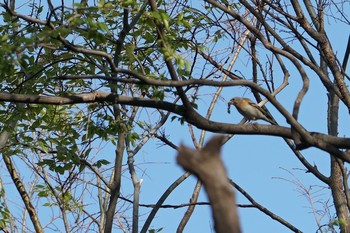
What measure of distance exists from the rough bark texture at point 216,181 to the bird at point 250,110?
7319mm

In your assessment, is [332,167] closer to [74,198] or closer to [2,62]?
[74,198]

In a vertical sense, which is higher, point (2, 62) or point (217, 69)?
point (217, 69)

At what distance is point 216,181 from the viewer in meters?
1.79

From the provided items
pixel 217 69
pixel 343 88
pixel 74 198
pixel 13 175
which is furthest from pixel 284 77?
pixel 13 175

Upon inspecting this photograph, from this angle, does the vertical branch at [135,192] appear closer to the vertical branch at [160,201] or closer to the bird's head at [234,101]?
the vertical branch at [160,201]

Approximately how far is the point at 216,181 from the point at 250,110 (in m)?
7.59

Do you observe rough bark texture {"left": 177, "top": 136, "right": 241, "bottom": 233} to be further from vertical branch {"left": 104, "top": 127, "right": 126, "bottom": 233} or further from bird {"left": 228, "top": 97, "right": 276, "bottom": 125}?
bird {"left": 228, "top": 97, "right": 276, "bottom": 125}

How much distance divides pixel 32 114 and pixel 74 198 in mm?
2111

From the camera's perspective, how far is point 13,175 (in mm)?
12273

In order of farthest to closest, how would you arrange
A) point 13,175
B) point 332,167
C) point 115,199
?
1. point 13,175
2. point 332,167
3. point 115,199

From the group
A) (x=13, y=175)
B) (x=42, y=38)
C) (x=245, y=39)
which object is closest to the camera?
(x=42, y=38)

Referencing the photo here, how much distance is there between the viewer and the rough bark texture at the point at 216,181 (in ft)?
5.79

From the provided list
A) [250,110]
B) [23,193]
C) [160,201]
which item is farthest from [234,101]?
[23,193]

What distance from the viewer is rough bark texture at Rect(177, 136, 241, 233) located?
5.79 feet
